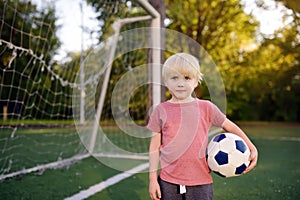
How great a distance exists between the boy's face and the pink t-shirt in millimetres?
70

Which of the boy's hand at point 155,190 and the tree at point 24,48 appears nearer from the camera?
the boy's hand at point 155,190

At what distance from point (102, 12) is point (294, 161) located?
200 inches

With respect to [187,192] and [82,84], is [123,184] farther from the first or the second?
[82,84]

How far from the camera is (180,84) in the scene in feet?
6.19

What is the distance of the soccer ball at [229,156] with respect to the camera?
1921 mm

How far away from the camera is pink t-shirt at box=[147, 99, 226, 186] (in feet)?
6.16

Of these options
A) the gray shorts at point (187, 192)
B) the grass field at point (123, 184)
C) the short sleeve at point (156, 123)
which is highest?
the short sleeve at point (156, 123)

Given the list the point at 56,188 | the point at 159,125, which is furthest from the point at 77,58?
the point at 159,125

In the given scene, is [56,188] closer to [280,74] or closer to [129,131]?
[129,131]

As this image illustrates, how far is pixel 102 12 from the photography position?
A: 779cm

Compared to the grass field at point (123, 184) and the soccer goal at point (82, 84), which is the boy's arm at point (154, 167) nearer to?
the grass field at point (123, 184)

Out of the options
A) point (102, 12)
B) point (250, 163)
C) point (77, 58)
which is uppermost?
point (102, 12)

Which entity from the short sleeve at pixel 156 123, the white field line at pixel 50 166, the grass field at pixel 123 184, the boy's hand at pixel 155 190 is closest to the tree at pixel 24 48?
the white field line at pixel 50 166

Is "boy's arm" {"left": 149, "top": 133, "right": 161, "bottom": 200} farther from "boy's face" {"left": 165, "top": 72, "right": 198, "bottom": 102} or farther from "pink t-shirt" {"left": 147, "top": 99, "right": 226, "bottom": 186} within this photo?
"boy's face" {"left": 165, "top": 72, "right": 198, "bottom": 102}
